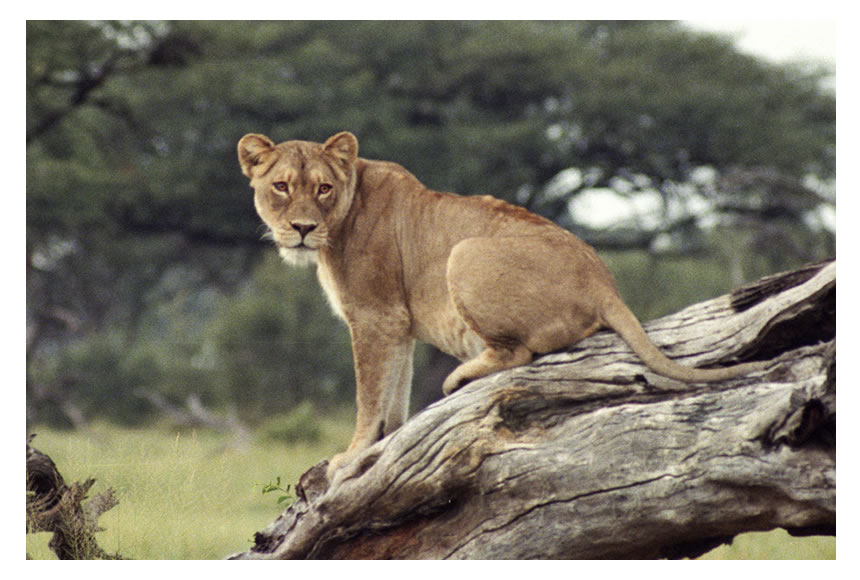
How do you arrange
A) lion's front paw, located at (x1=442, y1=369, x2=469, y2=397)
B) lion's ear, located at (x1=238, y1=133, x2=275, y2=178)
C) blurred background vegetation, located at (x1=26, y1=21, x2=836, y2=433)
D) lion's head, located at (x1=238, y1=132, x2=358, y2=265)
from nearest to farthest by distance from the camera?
lion's front paw, located at (x1=442, y1=369, x2=469, y2=397)
lion's head, located at (x1=238, y1=132, x2=358, y2=265)
lion's ear, located at (x1=238, y1=133, x2=275, y2=178)
blurred background vegetation, located at (x1=26, y1=21, x2=836, y2=433)

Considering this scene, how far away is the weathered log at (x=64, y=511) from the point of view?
186 inches

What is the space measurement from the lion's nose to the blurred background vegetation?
218 inches

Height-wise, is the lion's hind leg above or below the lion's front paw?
above

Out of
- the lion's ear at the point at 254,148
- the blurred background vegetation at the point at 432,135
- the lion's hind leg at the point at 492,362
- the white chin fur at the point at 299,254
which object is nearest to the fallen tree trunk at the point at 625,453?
the lion's hind leg at the point at 492,362

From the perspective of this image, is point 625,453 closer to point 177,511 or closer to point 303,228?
point 303,228

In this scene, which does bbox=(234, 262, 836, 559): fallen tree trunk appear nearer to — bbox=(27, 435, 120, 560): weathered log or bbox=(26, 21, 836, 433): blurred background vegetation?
bbox=(27, 435, 120, 560): weathered log

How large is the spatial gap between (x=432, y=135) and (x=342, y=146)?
6.73 m

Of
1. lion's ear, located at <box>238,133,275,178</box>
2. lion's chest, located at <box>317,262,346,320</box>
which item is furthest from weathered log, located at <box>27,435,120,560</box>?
lion's ear, located at <box>238,133,275,178</box>

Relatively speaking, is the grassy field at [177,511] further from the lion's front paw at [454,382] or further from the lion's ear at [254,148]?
the lion's ear at [254,148]

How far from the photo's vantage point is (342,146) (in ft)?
14.7

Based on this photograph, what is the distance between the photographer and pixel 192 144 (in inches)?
458

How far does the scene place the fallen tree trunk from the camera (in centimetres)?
364

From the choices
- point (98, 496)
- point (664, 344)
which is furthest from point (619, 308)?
point (98, 496)

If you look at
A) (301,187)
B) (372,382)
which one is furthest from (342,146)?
(372,382)
